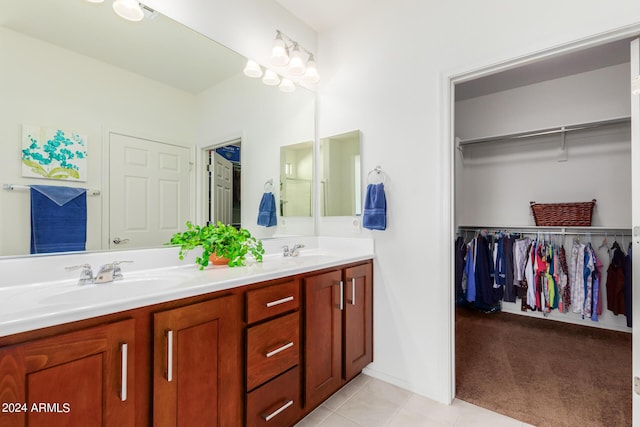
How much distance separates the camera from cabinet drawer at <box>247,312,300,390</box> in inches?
52.0

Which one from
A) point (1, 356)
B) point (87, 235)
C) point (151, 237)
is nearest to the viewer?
point (1, 356)

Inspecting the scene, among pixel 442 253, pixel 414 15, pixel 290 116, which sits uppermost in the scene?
pixel 414 15

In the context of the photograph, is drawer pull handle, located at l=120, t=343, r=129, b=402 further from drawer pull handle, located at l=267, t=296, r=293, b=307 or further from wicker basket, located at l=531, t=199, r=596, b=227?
wicker basket, located at l=531, t=199, r=596, b=227

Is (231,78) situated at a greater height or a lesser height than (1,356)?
greater

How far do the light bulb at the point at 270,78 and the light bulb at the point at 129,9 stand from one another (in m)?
0.79

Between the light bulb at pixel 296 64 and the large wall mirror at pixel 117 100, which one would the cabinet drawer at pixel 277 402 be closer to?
the large wall mirror at pixel 117 100

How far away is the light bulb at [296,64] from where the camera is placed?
2.14 m

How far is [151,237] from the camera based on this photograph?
1564mm

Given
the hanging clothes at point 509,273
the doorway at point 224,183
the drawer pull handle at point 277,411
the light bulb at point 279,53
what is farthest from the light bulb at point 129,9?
the hanging clothes at point 509,273

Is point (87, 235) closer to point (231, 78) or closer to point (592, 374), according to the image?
point (231, 78)

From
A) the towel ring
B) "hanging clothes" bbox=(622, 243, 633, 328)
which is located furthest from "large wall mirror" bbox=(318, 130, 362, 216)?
"hanging clothes" bbox=(622, 243, 633, 328)

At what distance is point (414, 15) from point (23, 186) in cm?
225

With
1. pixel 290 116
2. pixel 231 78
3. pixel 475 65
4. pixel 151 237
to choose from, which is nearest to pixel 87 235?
pixel 151 237

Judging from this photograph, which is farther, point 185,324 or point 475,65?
point 475,65
